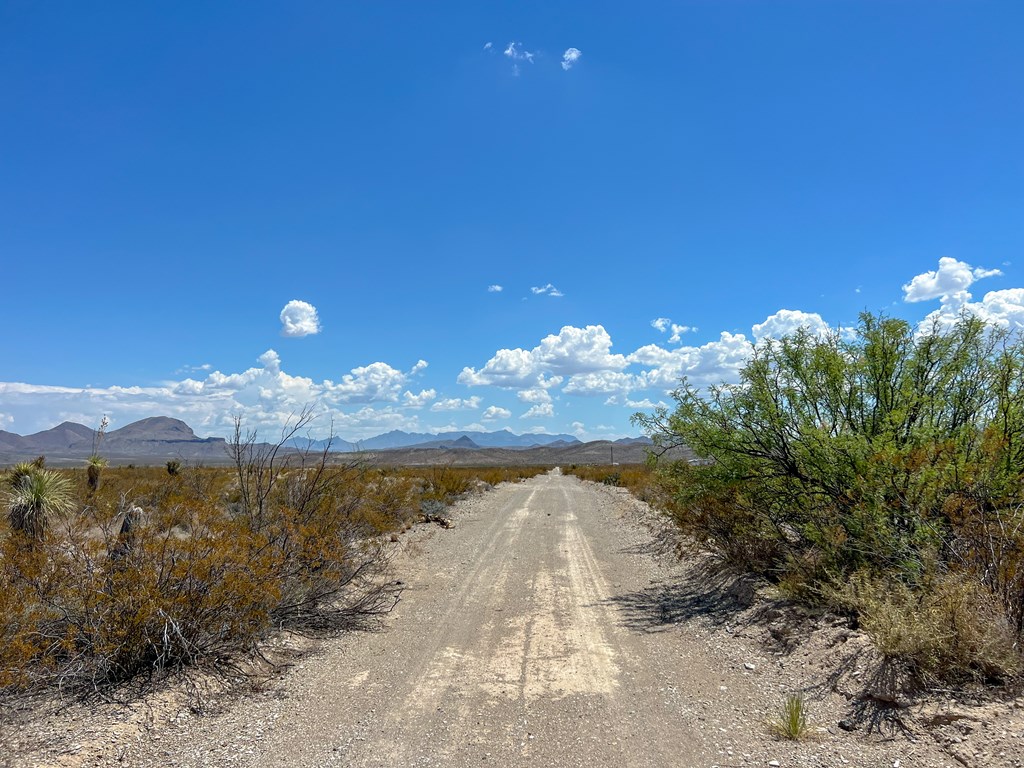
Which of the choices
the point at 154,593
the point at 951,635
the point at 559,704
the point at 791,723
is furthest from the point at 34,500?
the point at 951,635

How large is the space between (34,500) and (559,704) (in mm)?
10545

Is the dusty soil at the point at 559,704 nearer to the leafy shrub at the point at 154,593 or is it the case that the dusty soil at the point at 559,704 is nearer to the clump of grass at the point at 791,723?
the clump of grass at the point at 791,723

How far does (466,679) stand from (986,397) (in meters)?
7.70

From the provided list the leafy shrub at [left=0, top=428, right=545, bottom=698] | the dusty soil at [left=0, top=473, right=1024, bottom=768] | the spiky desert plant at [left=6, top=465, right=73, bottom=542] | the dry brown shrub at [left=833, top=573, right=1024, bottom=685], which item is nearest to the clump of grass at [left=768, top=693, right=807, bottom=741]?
the dusty soil at [left=0, top=473, right=1024, bottom=768]

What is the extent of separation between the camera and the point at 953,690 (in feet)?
16.4

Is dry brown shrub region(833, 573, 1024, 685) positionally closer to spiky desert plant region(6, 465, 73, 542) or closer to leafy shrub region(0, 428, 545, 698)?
leafy shrub region(0, 428, 545, 698)

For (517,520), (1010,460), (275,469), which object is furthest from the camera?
(517,520)

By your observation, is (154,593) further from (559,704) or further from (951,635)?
(951,635)

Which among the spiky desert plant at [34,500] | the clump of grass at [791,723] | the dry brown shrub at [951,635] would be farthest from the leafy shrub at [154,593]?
the dry brown shrub at [951,635]

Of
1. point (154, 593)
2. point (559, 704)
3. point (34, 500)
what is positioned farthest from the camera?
point (34, 500)

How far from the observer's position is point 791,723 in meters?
5.00

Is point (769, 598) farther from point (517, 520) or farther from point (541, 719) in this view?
point (517, 520)

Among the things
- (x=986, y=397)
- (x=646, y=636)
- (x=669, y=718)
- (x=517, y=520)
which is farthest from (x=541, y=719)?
(x=517, y=520)

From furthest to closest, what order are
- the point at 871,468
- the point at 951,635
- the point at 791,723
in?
the point at 871,468
the point at 951,635
the point at 791,723
